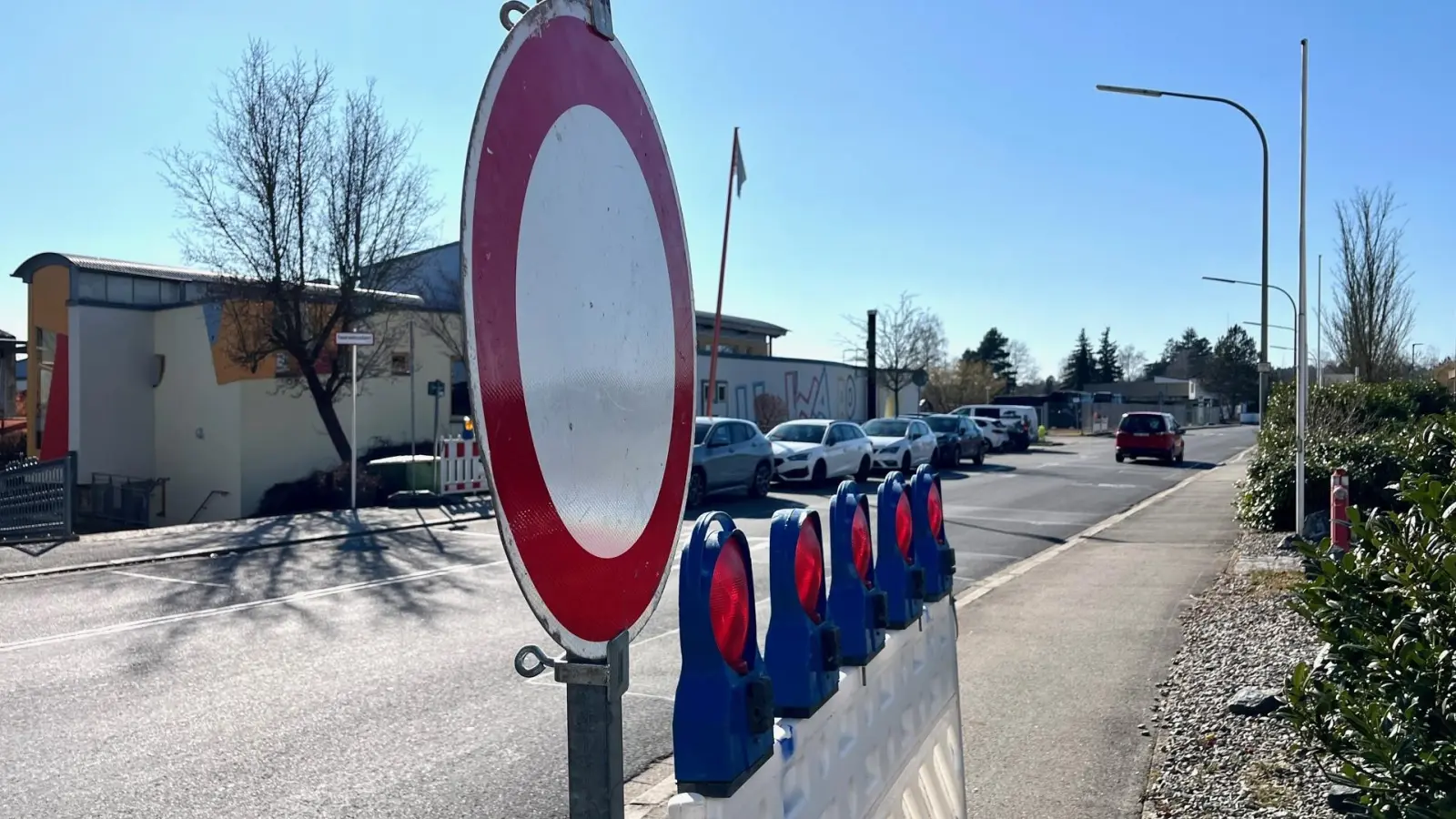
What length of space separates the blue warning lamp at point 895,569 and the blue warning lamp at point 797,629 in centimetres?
65

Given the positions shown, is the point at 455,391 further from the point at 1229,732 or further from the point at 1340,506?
the point at 1229,732

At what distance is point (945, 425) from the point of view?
33969mm

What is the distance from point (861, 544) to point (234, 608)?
8.61 meters

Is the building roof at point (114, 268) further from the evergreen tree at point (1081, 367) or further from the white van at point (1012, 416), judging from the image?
the evergreen tree at point (1081, 367)

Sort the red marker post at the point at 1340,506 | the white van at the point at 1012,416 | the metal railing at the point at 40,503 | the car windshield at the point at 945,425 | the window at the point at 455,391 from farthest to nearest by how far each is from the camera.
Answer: the white van at the point at 1012,416 → the car windshield at the point at 945,425 → the window at the point at 455,391 → the metal railing at the point at 40,503 → the red marker post at the point at 1340,506

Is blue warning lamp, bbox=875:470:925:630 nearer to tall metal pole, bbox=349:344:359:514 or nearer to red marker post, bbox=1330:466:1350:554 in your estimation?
red marker post, bbox=1330:466:1350:554

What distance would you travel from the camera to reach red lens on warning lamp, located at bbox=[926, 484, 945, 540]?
374cm

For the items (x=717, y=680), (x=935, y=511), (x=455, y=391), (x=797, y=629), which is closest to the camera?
(x=717, y=680)

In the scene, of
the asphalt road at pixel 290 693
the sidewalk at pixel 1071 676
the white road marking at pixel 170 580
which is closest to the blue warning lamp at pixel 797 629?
the sidewalk at pixel 1071 676

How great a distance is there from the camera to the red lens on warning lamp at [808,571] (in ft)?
8.16

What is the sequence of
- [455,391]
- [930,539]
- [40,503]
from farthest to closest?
[455,391] < [40,503] < [930,539]

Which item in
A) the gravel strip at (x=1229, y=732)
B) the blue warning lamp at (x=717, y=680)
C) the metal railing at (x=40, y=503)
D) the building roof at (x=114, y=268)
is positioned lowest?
the gravel strip at (x=1229, y=732)

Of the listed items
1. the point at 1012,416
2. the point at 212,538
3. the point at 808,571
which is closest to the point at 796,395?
the point at 1012,416

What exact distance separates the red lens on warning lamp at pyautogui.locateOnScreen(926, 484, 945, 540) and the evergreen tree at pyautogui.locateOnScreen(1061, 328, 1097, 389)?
125807 millimetres
